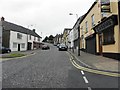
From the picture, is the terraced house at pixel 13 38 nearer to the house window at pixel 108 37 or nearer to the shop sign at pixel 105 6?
the house window at pixel 108 37

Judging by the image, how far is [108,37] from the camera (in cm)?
1817

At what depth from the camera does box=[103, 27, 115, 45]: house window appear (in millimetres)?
16873

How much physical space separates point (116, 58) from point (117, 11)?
4.07m

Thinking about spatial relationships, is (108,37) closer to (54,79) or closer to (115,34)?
(115,34)

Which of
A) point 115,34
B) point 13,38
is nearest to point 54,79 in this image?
point 115,34

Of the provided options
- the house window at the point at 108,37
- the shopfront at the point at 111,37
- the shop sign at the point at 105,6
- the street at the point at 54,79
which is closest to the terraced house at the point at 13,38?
the house window at the point at 108,37

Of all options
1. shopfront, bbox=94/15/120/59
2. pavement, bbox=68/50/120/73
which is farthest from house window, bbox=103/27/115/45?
pavement, bbox=68/50/120/73

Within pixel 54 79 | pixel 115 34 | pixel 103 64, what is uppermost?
pixel 115 34

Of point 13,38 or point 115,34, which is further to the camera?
point 13,38

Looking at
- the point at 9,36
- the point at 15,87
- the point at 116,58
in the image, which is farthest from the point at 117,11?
the point at 9,36

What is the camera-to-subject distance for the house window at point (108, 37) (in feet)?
55.4

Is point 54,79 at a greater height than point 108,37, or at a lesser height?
lesser

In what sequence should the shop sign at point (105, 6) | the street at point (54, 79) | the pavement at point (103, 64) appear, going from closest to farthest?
1. the street at point (54, 79)
2. the pavement at point (103, 64)
3. the shop sign at point (105, 6)

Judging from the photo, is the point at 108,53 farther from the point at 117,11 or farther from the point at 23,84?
the point at 23,84
